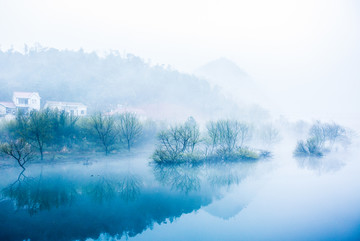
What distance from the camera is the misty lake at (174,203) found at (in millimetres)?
13086

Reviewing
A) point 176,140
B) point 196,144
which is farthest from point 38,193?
point 196,144

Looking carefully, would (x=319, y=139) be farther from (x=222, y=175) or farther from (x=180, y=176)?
(x=180, y=176)

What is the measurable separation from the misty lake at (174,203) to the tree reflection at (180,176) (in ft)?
0.37

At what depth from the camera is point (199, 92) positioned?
84.2 metres

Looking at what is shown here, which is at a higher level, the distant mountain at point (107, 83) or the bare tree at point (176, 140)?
the distant mountain at point (107, 83)

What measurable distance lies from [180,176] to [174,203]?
7.45 metres

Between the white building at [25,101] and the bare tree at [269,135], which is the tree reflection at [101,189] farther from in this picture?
the white building at [25,101]

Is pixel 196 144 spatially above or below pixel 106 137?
below

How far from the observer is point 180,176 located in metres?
24.8

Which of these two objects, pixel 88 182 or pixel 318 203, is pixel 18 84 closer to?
pixel 88 182

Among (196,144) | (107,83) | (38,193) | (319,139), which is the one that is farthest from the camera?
(107,83)

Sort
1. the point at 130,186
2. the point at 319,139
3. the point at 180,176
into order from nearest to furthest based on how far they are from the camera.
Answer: the point at 130,186 < the point at 180,176 < the point at 319,139

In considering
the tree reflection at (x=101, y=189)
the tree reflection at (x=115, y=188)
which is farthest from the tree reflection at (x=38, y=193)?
the tree reflection at (x=115, y=188)

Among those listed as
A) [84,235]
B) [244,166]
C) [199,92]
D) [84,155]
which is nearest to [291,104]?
[199,92]
